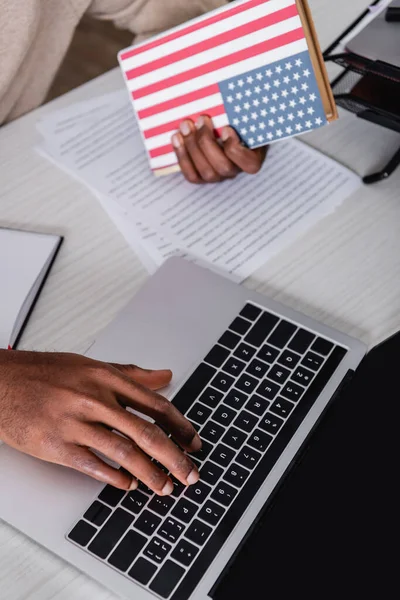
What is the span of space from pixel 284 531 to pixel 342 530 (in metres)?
0.05

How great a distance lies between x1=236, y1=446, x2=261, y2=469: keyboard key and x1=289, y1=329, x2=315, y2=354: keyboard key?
Result: 0.44 ft

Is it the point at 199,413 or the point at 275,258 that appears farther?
the point at 275,258

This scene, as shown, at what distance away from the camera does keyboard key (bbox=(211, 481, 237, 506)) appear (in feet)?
1.99

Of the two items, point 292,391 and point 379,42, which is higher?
point 379,42

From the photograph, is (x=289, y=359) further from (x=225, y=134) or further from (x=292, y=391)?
(x=225, y=134)

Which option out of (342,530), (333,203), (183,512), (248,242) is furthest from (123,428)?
(333,203)

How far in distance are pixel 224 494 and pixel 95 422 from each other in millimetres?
141

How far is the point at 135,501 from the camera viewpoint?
0.60m

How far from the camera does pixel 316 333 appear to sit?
0.73m

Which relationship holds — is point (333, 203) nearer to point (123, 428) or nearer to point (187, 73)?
point (187, 73)

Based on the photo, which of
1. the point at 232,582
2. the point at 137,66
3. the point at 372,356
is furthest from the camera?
the point at 137,66

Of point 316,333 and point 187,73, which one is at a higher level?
point 187,73

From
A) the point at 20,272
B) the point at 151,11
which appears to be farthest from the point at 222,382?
the point at 151,11

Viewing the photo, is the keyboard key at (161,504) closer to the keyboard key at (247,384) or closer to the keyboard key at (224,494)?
the keyboard key at (224,494)
